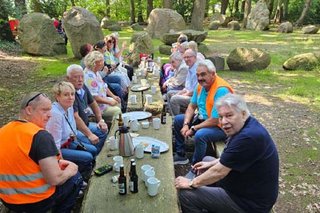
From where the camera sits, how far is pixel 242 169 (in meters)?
3.06

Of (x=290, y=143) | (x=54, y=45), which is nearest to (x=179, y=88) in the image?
(x=290, y=143)

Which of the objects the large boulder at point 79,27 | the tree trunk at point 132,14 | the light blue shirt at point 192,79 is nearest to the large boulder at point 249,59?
the large boulder at point 79,27

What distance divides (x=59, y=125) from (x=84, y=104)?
4.00 ft

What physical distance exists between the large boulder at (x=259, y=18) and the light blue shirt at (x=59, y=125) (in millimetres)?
26010

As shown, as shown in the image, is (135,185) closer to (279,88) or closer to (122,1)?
(279,88)

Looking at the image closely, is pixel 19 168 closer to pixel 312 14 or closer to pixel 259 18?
A: pixel 259 18

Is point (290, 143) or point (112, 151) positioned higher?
point (112, 151)

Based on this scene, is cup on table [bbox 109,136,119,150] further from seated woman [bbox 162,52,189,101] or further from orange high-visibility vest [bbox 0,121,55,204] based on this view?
seated woman [bbox 162,52,189,101]

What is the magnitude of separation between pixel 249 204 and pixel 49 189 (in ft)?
6.35

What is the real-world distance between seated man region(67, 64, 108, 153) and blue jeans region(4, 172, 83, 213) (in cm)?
114

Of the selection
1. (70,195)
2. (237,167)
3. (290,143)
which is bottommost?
(290,143)

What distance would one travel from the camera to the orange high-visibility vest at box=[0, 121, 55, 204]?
9.19 ft

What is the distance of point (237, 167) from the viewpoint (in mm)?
3070

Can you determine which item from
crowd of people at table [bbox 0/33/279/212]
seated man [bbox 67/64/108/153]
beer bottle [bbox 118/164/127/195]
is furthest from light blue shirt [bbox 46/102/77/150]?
beer bottle [bbox 118/164/127/195]
